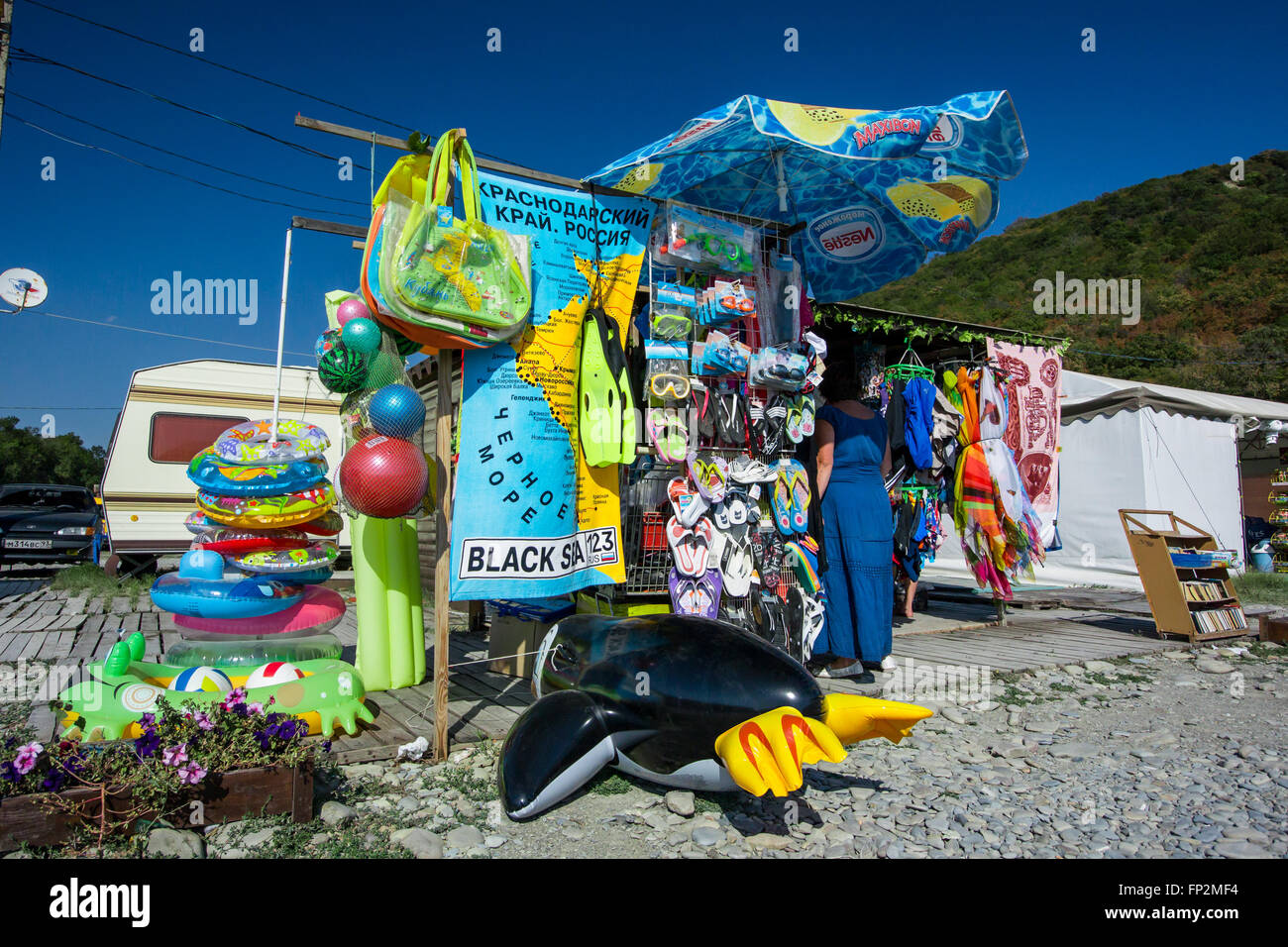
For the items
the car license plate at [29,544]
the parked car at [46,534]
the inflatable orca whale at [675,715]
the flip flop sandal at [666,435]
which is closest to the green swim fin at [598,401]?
the flip flop sandal at [666,435]

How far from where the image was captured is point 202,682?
3609 mm

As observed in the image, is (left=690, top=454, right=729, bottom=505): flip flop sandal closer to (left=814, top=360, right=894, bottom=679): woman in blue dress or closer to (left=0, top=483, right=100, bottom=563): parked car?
(left=814, top=360, right=894, bottom=679): woman in blue dress

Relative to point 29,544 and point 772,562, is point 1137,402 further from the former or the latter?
point 29,544

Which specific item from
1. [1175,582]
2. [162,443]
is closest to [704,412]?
[1175,582]

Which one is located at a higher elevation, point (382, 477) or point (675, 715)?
point (382, 477)

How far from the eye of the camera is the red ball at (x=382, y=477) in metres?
3.51

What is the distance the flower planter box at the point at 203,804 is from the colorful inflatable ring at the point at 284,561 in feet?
5.40

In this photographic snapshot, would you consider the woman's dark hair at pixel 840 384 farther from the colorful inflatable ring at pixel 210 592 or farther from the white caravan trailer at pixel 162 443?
the white caravan trailer at pixel 162 443

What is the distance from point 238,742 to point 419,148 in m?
2.90

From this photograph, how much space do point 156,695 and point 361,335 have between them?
6.88 feet

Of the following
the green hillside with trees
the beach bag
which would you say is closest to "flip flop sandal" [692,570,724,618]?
the beach bag
